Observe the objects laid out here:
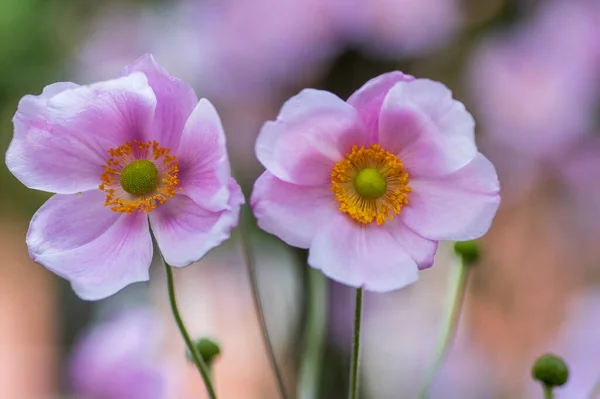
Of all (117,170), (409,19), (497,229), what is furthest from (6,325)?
(117,170)

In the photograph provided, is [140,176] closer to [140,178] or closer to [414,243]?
[140,178]

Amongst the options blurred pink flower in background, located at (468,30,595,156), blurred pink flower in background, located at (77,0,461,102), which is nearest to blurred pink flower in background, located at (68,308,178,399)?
blurred pink flower in background, located at (77,0,461,102)

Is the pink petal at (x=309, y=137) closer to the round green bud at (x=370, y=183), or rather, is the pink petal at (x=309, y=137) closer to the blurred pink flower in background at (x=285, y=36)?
the round green bud at (x=370, y=183)

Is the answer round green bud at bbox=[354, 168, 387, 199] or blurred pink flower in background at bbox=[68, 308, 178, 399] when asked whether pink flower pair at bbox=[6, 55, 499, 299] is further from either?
blurred pink flower in background at bbox=[68, 308, 178, 399]

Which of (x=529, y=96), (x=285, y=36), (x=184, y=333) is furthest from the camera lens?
(x=529, y=96)

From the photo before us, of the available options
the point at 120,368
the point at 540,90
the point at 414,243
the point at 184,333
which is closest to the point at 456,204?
the point at 414,243
